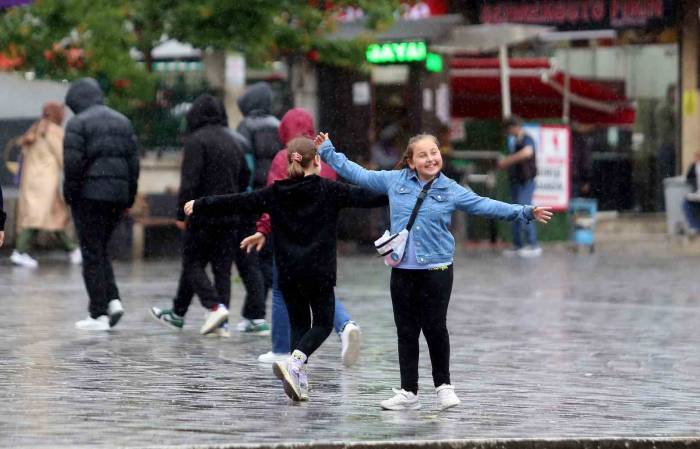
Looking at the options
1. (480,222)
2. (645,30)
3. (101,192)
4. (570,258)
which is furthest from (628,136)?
(101,192)

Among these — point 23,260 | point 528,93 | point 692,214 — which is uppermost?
point 528,93

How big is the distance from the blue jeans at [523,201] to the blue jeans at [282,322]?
12.5 m

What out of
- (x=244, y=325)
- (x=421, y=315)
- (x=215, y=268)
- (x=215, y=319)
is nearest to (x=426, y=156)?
(x=421, y=315)

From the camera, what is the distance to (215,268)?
12.5 metres

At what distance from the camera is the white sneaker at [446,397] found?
8.52 metres

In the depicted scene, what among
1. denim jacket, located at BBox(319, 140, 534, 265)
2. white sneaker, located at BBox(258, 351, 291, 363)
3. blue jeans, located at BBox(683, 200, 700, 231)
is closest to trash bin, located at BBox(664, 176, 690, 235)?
blue jeans, located at BBox(683, 200, 700, 231)

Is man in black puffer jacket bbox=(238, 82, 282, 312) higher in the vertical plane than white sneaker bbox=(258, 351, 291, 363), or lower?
higher

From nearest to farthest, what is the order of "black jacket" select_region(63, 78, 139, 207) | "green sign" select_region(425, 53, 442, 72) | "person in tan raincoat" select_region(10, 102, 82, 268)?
"black jacket" select_region(63, 78, 139, 207)
"person in tan raincoat" select_region(10, 102, 82, 268)
"green sign" select_region(425, 53, 442, 72)

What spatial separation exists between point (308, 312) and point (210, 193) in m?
2.92

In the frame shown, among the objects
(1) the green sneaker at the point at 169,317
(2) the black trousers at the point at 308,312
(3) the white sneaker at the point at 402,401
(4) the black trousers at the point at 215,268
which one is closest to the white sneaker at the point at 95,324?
(1) the green sneaker at the point at 169,317

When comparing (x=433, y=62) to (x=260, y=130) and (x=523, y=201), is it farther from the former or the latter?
(x=260, y=130)

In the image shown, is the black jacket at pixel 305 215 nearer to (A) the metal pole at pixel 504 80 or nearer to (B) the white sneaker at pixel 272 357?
(B) the white sneaker at pixel 272 357

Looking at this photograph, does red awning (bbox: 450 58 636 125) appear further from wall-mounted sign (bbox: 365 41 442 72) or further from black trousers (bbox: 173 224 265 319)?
black trousers (bbox: 173 224 265 319)

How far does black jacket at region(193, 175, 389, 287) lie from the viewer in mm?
9180
